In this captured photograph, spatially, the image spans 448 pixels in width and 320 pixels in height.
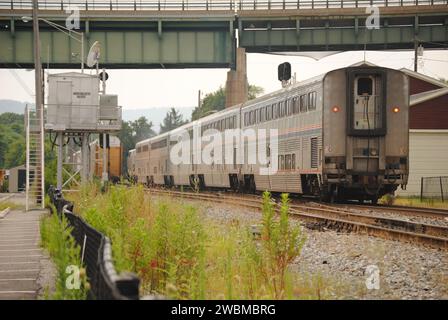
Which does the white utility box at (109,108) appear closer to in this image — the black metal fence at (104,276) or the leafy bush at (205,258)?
the leafy bush at (205,258)

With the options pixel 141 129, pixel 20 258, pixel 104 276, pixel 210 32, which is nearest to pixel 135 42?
pixel 210 32

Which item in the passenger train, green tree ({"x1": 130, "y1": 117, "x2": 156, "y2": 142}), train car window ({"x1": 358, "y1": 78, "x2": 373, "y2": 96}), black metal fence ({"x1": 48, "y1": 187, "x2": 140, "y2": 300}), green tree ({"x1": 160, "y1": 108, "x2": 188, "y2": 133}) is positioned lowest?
black metal fence ({"x1": 48, "y1": 187, "x2": 140, "y2": 300})

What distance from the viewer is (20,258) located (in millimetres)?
12109

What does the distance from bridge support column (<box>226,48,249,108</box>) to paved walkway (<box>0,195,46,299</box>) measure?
25672mm

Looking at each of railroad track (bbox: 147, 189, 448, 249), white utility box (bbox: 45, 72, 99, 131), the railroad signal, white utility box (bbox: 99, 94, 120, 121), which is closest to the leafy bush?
railroad track (bbox: 147, 189, 448, 249)

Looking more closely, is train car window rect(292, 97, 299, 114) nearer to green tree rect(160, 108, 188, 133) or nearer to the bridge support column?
the bridge support column

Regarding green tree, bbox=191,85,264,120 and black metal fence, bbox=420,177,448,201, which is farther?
green tree, bbox=191,85,264,120

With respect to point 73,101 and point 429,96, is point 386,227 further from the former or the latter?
point 429,96

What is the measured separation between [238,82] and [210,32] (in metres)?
3.46

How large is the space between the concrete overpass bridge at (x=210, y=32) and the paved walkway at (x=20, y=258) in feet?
82.4

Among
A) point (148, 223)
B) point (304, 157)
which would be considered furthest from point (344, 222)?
point (304, 157)

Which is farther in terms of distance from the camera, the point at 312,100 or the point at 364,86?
the point at 312,100

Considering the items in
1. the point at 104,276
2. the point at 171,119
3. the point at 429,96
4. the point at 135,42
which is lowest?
the point at 104,276

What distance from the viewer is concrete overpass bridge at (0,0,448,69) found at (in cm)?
4412
